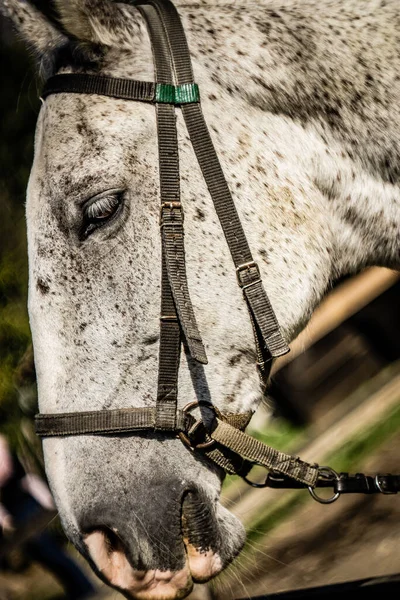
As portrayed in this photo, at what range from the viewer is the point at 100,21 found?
1843 mm

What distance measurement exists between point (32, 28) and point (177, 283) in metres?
0.87

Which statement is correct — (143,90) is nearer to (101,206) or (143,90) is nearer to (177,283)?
(101,206)

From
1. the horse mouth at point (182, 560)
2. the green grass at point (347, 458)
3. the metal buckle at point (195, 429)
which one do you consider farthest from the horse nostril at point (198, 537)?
the green grass at point (347, 458)

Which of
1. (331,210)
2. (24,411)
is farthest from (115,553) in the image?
(24,411)

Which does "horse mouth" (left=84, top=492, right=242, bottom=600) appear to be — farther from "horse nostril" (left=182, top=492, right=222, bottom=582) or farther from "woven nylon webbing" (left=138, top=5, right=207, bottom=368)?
"woven nylon webbing" (left=138, top=5, right=207, bottom=368)

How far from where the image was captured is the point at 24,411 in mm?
3885

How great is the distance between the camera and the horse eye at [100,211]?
1787 mm

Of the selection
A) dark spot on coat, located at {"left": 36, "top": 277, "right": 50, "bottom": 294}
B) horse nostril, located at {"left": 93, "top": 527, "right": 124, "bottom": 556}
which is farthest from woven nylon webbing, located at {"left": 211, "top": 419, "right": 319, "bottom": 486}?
dark spot on coat, located at {"left": 36, "top": 277, "right": 50, "bottom": 294}

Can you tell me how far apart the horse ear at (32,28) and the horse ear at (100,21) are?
70mm

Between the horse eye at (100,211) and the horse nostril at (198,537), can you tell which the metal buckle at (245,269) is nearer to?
the horse eye at (100,211)

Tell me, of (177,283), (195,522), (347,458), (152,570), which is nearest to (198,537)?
(195,522)

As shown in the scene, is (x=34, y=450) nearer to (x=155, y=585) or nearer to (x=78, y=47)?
(x=155, y=585)

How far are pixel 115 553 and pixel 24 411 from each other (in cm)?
225

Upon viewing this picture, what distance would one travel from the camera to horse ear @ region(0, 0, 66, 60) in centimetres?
186
